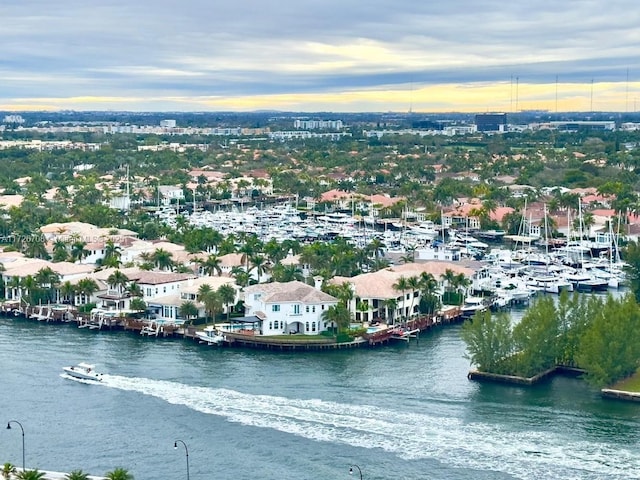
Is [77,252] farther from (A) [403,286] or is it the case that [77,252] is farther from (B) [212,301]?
(A) [403,286]

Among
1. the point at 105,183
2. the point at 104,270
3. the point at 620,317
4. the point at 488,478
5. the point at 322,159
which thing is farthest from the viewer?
the point at 322,159

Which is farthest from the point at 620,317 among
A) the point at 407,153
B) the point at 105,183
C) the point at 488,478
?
the point at 407,153

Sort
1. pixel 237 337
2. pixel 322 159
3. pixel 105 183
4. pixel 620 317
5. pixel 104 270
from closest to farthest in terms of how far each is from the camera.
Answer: pixel 620 317
pixel 237 337
pixel 104 270
pixel 105 183
pixel 322 159

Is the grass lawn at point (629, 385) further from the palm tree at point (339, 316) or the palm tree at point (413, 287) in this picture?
the palm tree at point (413, 287)

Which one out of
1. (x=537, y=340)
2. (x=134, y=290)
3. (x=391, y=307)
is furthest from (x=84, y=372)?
(x=537, y=340)

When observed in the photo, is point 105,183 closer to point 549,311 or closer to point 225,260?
point 225,260

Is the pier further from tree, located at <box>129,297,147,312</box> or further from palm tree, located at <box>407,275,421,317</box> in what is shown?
palm tree, located at <box>407,275,421,317</box>

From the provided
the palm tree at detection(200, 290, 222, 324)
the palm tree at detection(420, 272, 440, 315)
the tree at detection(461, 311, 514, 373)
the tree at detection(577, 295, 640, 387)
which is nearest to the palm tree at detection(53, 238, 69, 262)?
the palm tree at detection(200, 290, 222, 324)
